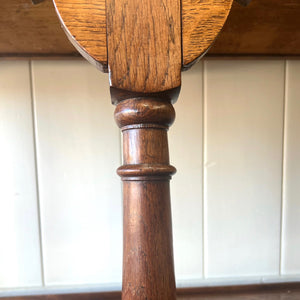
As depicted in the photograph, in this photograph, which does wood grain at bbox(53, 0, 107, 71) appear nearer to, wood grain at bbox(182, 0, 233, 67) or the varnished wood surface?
wood grain at bbox(182, 0, 233, 67)

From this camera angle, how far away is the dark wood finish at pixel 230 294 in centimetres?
46

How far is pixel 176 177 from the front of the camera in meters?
0.47

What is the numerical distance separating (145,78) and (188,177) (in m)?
0.30

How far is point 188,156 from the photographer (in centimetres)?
47

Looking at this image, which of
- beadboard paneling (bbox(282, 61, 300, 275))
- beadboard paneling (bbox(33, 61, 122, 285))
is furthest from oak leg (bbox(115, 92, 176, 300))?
beadboard paneling (bbox(282, 61, 300, 275))

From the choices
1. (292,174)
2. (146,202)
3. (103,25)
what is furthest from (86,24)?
(292,174)

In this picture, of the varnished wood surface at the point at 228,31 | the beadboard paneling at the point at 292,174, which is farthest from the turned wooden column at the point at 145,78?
the beadboard paneling at the point at 292,174

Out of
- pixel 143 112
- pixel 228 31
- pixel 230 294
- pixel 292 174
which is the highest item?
pixel 228 31

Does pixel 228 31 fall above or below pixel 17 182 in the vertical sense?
above

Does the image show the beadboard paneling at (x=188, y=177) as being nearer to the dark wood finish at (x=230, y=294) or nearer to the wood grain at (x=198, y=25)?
the dark wood finish at (x=230, y=294)

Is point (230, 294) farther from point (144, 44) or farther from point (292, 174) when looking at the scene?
point (144, 44)

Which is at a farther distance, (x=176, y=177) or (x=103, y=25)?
(x=176, y=177)

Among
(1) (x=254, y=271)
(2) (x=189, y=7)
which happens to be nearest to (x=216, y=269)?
(1) (x=254, y=271)

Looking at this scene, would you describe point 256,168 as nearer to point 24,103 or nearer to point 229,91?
point 229,91
